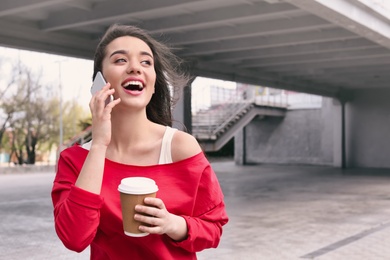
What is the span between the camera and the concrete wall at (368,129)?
24125mm

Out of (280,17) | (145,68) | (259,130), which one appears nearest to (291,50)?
(280,17)

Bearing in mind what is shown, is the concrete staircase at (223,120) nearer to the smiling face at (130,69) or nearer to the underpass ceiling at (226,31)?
the underpass ceiling at (226,31)

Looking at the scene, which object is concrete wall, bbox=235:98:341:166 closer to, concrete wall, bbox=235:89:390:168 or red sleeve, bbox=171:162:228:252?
concrete wall, bbox=235:89:390:168

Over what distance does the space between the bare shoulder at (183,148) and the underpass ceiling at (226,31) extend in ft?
20.3

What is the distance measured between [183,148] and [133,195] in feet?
1.14

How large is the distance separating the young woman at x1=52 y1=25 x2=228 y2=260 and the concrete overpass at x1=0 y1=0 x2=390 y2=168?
380cm

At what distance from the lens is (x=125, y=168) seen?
1617 mm

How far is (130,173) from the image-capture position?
5.27 feet

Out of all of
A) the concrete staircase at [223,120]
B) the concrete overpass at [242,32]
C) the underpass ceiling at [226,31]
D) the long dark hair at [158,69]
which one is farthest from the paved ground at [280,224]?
the concrete staircase at [223,120]

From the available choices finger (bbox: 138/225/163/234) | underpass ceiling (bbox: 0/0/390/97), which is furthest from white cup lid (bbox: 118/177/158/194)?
underpass ceiling (bbox: 0/0/390/97)

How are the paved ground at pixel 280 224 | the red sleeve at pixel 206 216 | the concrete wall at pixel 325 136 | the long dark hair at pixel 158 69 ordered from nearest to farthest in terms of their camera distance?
the red sleeve at pixel 206 216, the long dark hair at pixel 158 69, the paved ground at pixel 280 224, the concrete wall at pixel 325 136

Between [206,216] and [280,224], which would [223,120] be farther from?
[206,216]

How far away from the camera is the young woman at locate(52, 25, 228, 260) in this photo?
148 centimetres

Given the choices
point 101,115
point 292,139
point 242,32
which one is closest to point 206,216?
point 101,115
